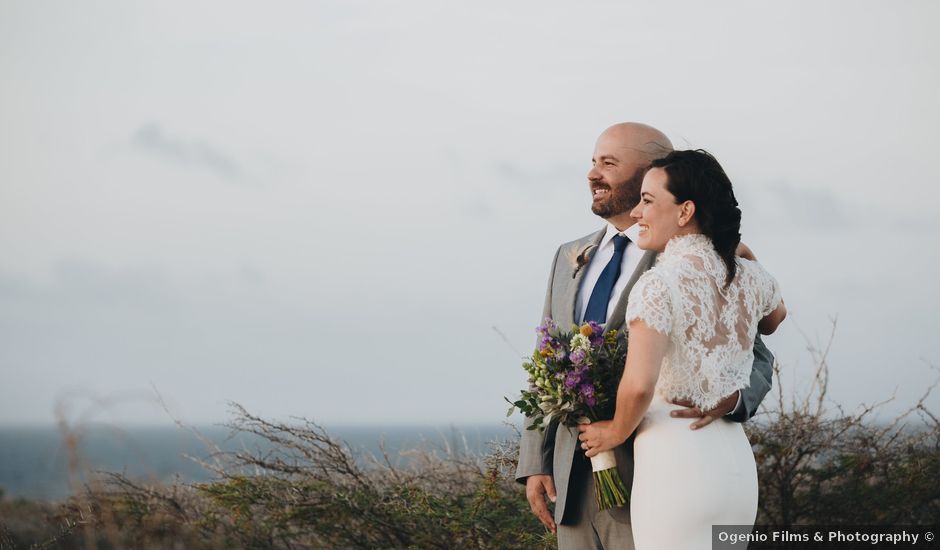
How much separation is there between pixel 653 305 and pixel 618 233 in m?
1.10

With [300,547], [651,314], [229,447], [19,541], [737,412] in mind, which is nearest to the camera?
[651,314]

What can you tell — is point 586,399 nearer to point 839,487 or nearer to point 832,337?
point 832,337

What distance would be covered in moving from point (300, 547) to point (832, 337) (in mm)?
3965

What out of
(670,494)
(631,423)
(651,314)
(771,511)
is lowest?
(771,511)

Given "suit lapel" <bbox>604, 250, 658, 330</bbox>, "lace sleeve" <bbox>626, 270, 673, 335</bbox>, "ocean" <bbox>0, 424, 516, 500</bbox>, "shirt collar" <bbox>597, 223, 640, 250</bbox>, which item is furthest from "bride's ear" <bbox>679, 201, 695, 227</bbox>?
"ocean" <bbox>0, 424, 516, 500</bbox>

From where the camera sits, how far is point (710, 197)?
3.40 metres

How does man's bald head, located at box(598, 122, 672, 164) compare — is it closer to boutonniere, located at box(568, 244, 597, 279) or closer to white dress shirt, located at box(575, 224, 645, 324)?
white dress shirt, located at box(575, 224, 645, 324)

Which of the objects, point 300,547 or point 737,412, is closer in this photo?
point 737,412

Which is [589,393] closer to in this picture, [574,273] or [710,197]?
[710,197]

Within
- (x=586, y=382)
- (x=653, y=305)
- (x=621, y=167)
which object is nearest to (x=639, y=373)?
(x=653, y=305)

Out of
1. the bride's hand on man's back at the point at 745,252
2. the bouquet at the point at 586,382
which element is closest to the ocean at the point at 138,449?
the bouquet at the point at 586,382

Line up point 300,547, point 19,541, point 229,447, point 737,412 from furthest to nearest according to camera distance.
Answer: point 229,447, point 300,547, point 19,541, point 737,412

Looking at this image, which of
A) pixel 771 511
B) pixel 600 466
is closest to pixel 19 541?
pixel 600 466

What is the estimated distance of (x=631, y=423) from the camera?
3.22 meters
